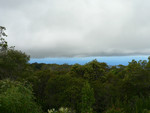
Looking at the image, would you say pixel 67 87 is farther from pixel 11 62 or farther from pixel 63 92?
pixel 11 62

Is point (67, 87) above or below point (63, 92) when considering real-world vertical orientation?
above

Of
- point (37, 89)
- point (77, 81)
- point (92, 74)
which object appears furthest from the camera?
point (92, 74)

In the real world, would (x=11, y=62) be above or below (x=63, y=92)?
above

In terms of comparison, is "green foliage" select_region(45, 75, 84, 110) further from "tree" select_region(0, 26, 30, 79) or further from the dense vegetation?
"tree" select_region(0, 26, 30, 79)

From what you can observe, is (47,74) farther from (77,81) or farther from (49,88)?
(77,81)

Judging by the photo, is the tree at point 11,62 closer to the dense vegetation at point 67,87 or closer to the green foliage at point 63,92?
the dense vegetation at point 67,87

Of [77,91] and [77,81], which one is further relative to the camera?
[77,81]

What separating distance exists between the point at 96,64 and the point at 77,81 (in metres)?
9.92

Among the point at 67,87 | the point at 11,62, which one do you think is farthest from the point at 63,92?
the point at 11,62

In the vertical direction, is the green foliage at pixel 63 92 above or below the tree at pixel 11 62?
below

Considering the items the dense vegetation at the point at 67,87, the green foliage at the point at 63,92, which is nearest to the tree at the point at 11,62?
the dense vegetation at the point at 67,87

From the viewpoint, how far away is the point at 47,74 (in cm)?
1473

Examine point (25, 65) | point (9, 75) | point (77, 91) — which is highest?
point (25, 65)

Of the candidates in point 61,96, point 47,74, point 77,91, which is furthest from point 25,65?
point 77,91
